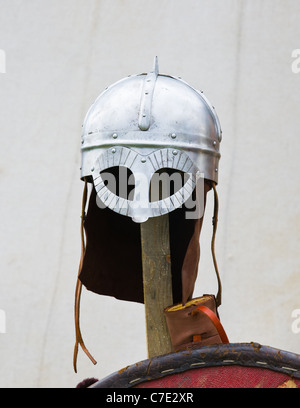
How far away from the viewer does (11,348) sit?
5.95ft

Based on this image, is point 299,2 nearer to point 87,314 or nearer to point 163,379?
point 87,314

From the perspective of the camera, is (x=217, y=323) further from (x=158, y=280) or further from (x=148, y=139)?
(x=148, y=139)

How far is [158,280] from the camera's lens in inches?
47.7

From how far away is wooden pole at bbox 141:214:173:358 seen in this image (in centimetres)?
121

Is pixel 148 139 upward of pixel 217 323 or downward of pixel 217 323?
upward

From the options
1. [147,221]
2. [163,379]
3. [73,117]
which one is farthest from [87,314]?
[163,379]

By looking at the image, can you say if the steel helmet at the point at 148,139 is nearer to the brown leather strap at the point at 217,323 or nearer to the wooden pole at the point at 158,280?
the wooden pole at the point at 158,280

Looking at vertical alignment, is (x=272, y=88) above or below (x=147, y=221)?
above

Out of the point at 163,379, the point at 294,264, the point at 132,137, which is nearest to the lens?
the point at 163,379

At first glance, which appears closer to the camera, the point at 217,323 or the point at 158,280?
the point at 217,323

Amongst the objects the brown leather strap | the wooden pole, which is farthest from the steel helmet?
the brown leather strap

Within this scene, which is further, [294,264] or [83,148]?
[294,264]

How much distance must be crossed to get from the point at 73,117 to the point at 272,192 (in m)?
0.60

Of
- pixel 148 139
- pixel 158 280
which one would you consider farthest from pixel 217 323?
pixel 148 139
